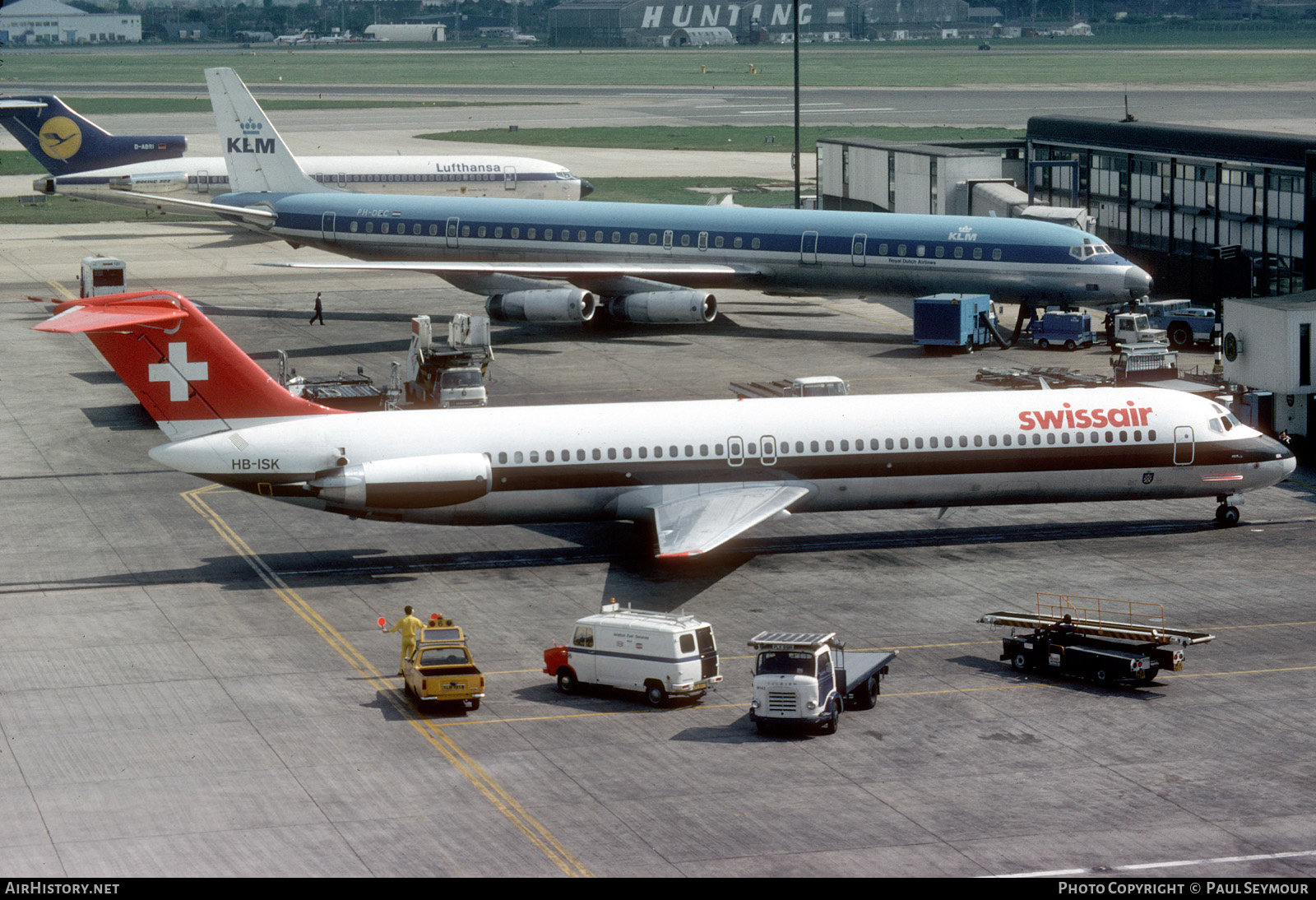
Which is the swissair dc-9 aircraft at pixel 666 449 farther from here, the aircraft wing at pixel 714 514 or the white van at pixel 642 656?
the white van at pixel 642 656

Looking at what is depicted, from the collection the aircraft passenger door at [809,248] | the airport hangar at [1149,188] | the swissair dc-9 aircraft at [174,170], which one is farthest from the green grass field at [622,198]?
the aircraft passenger door at [809,248]

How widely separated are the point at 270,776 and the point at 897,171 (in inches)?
2619

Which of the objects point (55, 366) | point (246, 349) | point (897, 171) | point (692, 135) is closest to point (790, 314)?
point (897, 171)

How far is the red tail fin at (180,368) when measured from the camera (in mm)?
39188

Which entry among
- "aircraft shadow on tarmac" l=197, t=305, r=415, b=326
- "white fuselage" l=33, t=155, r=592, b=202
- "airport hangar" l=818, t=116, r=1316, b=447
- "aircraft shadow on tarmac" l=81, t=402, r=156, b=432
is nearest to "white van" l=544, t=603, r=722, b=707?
"aircraft shadow on tarmac" l=81, t=402, r=156, b=432

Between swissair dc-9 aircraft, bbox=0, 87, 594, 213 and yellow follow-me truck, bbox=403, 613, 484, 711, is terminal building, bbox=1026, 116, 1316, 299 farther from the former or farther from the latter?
yellow follow-me truck, bbox=403, 613, 484, 711

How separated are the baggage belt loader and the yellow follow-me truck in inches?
422

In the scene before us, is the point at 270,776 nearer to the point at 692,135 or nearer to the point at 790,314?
the point at 790,314

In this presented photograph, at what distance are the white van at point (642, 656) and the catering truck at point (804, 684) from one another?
4.20 ft

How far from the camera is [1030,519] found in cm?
4619

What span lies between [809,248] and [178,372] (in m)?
36.1

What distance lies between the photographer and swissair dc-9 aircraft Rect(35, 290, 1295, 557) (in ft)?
129

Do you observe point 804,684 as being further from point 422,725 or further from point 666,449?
point 666,449

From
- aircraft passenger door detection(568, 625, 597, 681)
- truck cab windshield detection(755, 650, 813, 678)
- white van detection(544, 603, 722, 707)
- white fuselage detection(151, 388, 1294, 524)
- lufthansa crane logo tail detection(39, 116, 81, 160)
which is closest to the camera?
truck cab windshield detection(755, 650, 813, 678)
